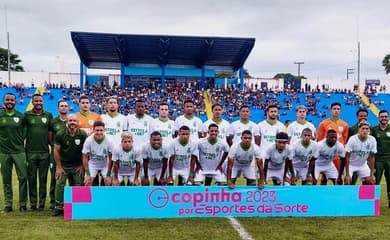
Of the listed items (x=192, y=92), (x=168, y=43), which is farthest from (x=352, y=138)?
(x=192, y=92)

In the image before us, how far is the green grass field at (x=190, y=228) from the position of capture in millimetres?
5781

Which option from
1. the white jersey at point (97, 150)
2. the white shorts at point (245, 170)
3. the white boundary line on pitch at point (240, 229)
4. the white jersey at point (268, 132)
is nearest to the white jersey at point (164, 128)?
the white jersey at point (97, 150)

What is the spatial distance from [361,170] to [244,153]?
224 centimetres

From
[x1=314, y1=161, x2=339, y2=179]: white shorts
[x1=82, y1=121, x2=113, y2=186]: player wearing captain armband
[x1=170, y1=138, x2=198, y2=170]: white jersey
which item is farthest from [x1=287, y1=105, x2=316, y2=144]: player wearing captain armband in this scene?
[x1=82, y1=121, x2=113, y2=186]: player wearing captain armband

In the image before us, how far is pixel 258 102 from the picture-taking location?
118 feet

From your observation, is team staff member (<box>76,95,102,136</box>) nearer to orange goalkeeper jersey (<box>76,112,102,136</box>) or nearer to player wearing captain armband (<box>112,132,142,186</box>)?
orange goalkeeper jersey (<box>76,112,102,136</box>)

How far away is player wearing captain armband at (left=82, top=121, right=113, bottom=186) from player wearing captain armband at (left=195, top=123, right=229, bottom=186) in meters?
1.58

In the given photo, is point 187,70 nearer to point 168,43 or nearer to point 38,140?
point 168,43

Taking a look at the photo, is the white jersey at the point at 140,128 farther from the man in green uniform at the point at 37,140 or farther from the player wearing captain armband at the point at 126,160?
the man in green uniform at the point at 37,140

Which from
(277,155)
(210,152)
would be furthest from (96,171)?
(277,155)

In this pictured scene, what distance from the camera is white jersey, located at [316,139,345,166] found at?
7449 millimetres

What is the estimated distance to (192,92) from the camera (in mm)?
37969

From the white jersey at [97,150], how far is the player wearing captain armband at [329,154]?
377cm

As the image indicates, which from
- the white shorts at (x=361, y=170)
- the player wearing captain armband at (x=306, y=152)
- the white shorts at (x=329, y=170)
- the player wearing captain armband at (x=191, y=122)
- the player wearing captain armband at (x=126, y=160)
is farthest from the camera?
the player wearing captain armband at (x=191, y=122)
